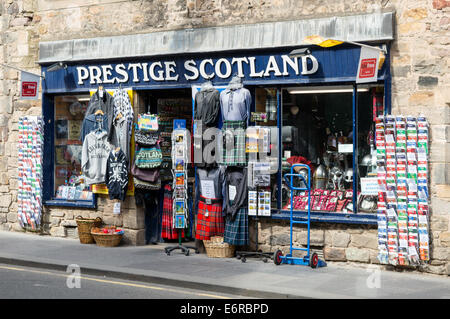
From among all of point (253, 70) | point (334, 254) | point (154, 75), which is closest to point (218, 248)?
point (334, 254)

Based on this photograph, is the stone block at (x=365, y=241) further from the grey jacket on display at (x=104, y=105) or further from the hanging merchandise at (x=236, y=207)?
the grey jacket on display at (x=104, y=105)

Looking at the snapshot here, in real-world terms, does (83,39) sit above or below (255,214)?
above

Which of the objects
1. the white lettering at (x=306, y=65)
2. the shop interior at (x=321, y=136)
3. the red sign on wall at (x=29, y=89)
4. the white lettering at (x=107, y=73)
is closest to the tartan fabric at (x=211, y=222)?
the shop interior at (x=321, y=136)

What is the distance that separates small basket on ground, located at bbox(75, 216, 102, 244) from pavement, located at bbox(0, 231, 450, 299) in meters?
0.36

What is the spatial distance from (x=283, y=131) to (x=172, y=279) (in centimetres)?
359

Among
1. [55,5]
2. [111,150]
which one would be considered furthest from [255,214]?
[55,5]

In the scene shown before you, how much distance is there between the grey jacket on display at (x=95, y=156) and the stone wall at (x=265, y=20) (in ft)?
1.75

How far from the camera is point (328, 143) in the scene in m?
12.0

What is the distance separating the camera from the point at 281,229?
12188 millimetres

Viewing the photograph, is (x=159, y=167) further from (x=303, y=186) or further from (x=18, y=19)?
(x=18, y=19)

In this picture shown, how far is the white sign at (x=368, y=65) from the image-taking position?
36.1ft

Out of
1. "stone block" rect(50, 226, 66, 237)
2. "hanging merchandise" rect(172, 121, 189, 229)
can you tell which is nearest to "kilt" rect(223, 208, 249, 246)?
"hanging merchandise" rect(172, 121, 189, 229)

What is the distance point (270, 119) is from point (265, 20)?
5.74 feet

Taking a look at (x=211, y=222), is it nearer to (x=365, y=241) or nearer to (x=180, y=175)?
(x=180, y=175)
